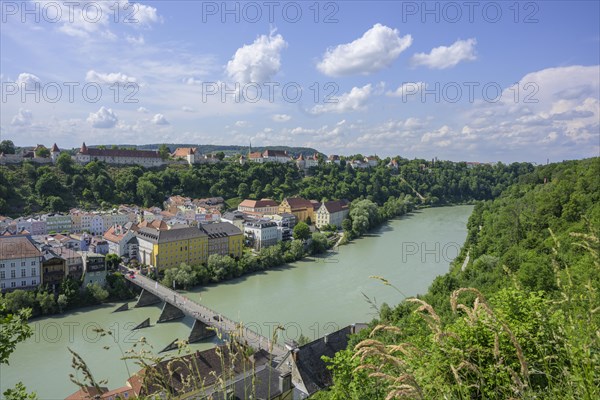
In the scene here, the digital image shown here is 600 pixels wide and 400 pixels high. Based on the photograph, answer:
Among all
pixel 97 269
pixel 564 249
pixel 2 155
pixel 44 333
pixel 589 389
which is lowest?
pixel 44 333

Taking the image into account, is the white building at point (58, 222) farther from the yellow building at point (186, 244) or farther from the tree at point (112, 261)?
the tree at point (112, 261)

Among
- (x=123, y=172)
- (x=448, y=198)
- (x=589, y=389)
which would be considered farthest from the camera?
(x=448, y=198)

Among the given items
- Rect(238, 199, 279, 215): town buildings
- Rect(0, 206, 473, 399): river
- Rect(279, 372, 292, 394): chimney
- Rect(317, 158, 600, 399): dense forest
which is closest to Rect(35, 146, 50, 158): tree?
Rect(238, 199, 279, 215): town buildings

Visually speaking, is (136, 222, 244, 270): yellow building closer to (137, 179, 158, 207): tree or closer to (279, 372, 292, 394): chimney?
(279, 372, 292, 394): chimney

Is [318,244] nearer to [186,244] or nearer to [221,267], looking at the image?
[221,267]

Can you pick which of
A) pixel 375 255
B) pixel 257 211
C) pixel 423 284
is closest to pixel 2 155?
pixel 257 211

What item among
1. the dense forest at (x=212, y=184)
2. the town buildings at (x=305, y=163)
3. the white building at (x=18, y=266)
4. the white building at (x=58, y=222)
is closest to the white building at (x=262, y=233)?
the white building at (x=18, y=266)

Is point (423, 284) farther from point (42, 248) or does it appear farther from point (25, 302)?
point (42, 248)
